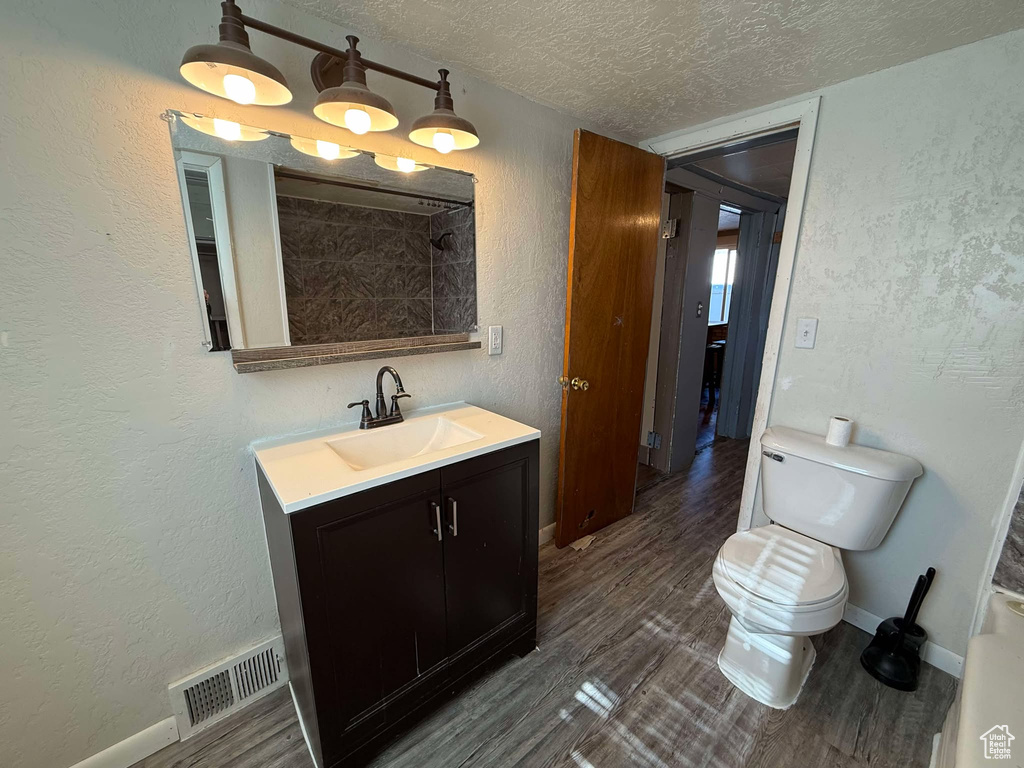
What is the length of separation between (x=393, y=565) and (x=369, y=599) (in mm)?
103

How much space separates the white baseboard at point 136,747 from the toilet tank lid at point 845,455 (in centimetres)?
231

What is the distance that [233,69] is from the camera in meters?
0.95

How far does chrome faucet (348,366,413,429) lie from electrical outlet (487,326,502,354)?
1.55ft

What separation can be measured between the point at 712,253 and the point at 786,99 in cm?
135

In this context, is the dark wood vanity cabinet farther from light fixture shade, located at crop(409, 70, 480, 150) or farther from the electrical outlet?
light fixture shade, located at crop(409, 70, 480, 150)

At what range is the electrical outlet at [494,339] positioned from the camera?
1785 mm

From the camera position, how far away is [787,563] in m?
A: 1.39

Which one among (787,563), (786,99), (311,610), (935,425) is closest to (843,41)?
(786,99)

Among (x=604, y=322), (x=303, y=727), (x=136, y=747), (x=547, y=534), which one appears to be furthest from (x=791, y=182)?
(x=136, y=747)

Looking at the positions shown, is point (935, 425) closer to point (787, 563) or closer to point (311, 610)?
point (787, 563)

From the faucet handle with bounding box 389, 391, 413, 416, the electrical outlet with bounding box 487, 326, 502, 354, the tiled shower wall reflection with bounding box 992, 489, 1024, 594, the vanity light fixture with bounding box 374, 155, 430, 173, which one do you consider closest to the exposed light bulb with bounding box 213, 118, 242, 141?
the vanity light fixture with bounding box 374, 155, 430, 173

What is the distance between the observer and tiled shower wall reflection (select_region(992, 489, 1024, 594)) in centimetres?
128

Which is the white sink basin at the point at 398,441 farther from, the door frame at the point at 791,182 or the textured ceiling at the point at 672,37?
the door frame at the point at 791,182

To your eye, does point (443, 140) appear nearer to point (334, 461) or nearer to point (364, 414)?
point (364, 414)
